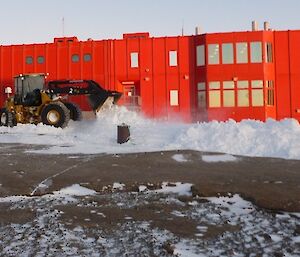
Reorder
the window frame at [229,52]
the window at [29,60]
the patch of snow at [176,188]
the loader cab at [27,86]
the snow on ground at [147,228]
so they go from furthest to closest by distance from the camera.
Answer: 1. the window at [29,60]
2. the window frame at [229,52]
3. the loader cab at [27,86]
4. the patch of snow at [176,188]
5. the snow on ground at [147,228]

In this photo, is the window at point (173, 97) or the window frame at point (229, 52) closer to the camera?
the window frame at point (229, 52)

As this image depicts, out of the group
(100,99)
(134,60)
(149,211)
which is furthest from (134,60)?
(149,211)

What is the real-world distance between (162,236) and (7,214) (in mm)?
2504

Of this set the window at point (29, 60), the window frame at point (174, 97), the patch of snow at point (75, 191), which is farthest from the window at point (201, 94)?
the patch of snow at point (75, 191)

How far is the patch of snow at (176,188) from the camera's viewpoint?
6.80 metres

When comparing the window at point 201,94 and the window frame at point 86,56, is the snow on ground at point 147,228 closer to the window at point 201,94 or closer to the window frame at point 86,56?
the window at point 201,94

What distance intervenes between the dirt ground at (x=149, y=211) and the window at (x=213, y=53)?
14484mm

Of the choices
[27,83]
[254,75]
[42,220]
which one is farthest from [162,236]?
[254,75]

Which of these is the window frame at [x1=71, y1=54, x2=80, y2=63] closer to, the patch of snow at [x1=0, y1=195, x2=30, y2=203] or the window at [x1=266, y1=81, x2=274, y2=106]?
the window at [x1=266, y1=81, x2=274, y2=106]

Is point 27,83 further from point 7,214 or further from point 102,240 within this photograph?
point 102,240

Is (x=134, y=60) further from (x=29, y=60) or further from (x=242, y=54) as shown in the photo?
(x=29, y=60)

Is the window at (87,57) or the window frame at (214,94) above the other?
the window at (87,57)

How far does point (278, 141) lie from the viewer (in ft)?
38.5

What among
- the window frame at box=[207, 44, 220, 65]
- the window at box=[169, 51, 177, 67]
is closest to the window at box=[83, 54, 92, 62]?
the window at box=[169, 51, 177, 67]
